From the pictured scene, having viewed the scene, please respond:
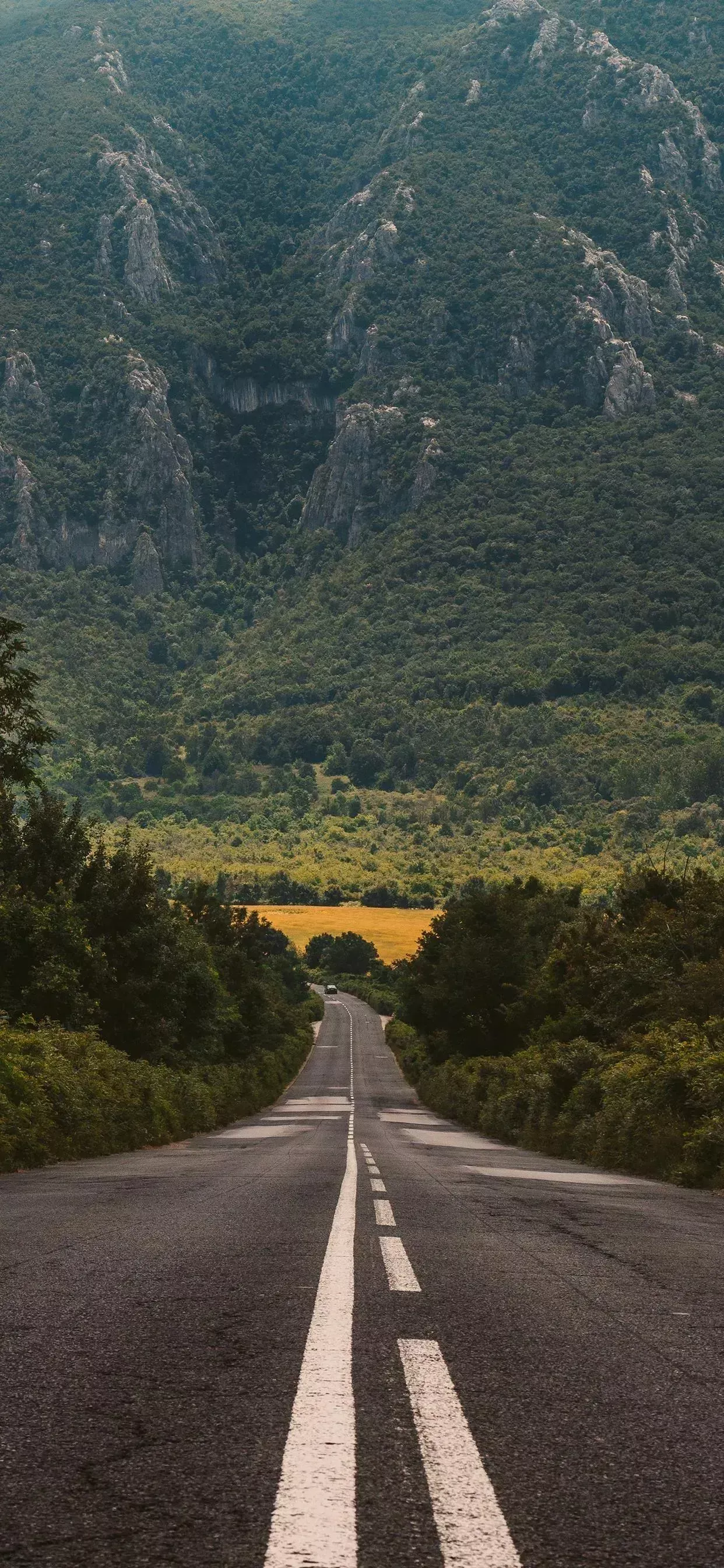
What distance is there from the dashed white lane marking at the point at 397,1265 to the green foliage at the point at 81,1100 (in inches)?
368

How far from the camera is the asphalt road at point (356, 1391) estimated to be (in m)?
3.99

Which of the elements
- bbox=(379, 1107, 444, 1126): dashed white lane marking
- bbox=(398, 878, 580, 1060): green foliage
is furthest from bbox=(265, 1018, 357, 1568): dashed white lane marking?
bbox=(398, 878, 580, 1060): green foliage

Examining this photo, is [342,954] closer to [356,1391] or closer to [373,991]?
[373,991]

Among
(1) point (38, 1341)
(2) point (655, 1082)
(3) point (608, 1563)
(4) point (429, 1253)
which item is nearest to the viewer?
(3) point (608, 1563)

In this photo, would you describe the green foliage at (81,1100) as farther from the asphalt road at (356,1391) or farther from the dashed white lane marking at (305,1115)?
the dashed white lane marking at (305,1115)

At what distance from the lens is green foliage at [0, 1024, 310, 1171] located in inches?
779

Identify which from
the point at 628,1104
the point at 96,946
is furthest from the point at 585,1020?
the point at 628,1104

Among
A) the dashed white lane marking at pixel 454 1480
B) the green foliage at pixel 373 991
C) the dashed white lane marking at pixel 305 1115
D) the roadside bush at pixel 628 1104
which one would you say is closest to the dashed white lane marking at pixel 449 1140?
the roadside bush at pixel 628 1104

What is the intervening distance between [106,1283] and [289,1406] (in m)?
3.03

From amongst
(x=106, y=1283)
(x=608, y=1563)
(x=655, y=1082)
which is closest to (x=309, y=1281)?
(x=106, y=1283)

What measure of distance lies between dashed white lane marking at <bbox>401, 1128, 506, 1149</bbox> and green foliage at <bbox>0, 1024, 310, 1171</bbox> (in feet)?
18.9

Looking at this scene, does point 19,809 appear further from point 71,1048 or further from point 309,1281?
point 309,1281

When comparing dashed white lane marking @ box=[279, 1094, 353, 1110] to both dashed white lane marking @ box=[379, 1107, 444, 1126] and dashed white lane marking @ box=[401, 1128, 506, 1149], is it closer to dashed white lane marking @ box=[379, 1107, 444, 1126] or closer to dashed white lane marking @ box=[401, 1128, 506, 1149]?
dashed white lane marking @ box=[379, 1107, 444, 1126]

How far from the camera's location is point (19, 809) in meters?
43.1
